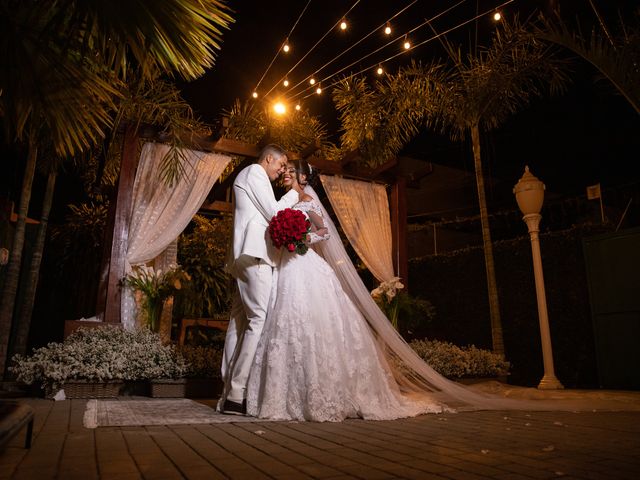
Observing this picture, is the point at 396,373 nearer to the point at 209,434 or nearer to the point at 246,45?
the point at 209,434

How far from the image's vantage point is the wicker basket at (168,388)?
5516 millimetres

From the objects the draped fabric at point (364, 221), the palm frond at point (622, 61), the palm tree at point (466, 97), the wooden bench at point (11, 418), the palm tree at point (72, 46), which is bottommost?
the wooden bench at point (11, 418)

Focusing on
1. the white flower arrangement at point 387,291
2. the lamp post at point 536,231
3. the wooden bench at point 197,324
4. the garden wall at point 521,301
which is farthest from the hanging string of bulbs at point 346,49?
the wooden bench at point 197,324

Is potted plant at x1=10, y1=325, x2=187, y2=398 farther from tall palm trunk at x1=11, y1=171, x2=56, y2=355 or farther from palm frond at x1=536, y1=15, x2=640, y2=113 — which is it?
palm frond at x1=536, y1=15, x2=640, y2=113

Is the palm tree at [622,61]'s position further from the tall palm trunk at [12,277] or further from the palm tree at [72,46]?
the tall palm trunk at [12,277]

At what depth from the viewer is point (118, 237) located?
617cm

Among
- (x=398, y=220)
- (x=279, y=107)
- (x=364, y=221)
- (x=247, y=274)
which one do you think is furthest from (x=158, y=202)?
(x=398, y=220)

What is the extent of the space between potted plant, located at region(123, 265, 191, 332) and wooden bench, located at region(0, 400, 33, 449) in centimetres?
386

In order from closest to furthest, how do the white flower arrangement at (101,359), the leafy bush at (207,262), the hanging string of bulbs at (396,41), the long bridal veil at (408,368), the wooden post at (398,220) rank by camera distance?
the long bridal veil at (408,368)
the white flower arrangement at (101,359)
the hanging string of bulbs at (396,41)
the wooden post at (398,220)
the leafy bush at (207,262)

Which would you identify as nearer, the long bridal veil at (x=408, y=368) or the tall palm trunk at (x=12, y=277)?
the long bridal veil at (x=408, y=368)

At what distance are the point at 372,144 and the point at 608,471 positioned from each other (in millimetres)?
7268

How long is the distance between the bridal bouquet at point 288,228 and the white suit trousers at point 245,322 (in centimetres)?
30

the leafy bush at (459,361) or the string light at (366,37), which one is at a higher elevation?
the string light at (366,37)

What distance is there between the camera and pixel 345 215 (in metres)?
8.20
